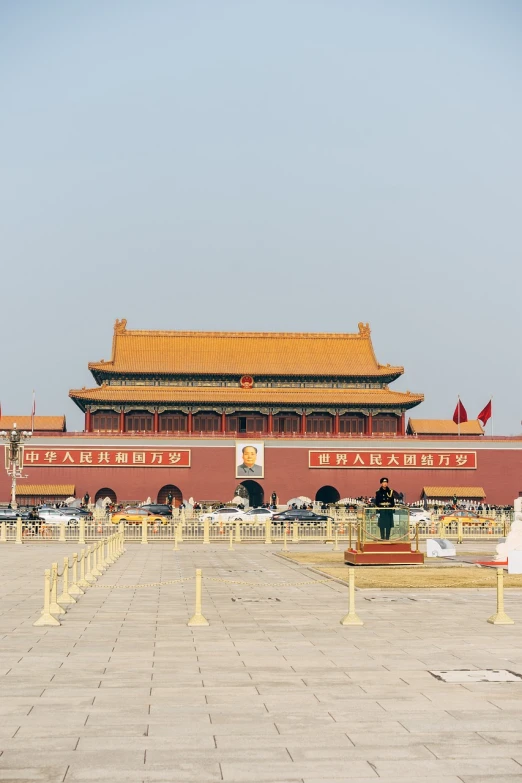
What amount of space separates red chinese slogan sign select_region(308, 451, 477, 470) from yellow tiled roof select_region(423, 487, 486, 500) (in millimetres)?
1418

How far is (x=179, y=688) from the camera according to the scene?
1077 cm

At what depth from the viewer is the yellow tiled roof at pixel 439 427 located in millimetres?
76250

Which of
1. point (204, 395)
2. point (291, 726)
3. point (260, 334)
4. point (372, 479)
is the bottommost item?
point (291, 726)

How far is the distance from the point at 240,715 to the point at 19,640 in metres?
5.57

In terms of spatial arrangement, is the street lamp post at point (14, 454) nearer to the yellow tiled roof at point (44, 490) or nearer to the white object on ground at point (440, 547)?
the yellow tiled roof at point (44, 490)

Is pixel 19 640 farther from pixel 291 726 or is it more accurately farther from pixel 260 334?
pixel 260 334

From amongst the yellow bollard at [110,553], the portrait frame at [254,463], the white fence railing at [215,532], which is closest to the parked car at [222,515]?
the white fence railing at [215,532]

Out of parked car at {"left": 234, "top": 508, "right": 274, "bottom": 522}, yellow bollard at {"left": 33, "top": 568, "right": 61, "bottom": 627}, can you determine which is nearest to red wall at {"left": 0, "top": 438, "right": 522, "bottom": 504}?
parked car at {"left": 234, "top": 508, "right": 274, "bottom": 522}

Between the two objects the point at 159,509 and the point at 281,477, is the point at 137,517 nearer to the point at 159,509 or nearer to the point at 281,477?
the point at 159,509

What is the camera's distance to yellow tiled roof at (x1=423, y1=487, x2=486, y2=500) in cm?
6931

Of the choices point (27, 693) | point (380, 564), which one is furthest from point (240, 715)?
point (380, 564)

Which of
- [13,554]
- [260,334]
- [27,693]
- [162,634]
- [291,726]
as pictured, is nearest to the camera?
[291,726]

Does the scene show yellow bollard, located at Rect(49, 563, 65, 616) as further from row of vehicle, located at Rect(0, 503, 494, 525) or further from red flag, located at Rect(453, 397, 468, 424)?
red flag, located at Rect(453, 397, 468, 424)

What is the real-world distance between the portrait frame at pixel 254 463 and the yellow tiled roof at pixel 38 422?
13255 millimetres
